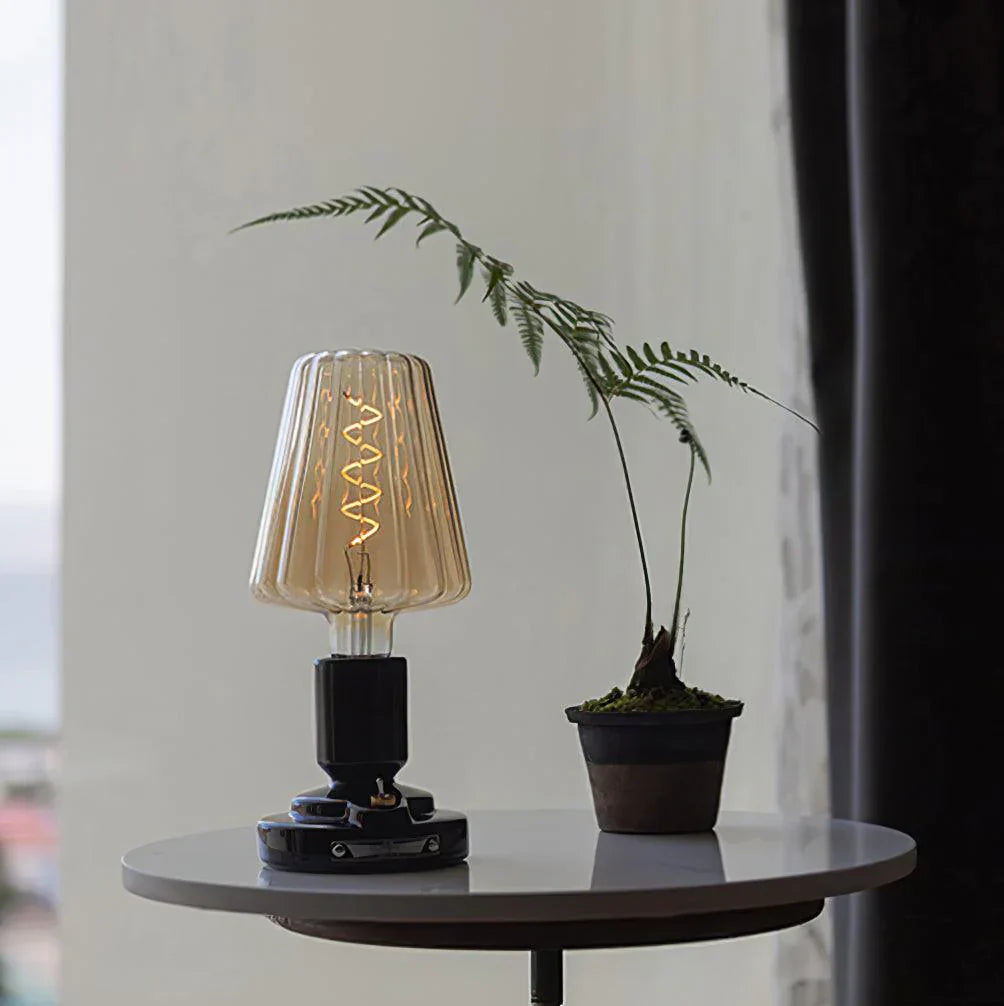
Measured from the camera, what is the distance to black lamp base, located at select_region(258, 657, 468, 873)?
961 millimetres

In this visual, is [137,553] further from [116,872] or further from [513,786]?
[513,786]

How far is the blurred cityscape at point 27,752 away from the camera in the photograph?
6.86 ft

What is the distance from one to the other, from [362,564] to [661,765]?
26 cm

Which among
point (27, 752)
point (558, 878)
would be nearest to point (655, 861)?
point (558, 878)

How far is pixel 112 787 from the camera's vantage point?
201cm

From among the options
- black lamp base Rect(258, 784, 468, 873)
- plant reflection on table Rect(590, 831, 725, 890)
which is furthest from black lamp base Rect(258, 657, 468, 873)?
plant reflection on table Rect(590, 831, 725, 890)

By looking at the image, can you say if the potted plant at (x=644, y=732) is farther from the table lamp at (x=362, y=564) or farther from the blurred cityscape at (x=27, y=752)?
the blurred cityscape at (x=27, y=752)

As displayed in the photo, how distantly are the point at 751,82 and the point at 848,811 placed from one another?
0.89 metres

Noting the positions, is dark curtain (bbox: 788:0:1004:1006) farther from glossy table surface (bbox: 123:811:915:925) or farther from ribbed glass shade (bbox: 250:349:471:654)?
ribbed glass shade (bbox: 250:349:471:654)

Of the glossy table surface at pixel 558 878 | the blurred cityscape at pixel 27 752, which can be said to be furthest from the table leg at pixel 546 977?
the blurred cityscape at pixel 27 752

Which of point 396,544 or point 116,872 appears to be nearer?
point 396,544

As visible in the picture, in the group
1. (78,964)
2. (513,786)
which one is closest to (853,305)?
(513,786)

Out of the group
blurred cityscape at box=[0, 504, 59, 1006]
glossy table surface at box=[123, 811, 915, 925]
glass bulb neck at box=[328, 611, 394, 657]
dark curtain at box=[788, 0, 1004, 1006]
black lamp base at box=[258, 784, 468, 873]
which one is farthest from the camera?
blurred cityscape at box=[0, 504, 59, 1006]

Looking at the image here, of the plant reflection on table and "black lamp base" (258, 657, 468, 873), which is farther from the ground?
"black lamp base" (258, 657, 468, 873)
